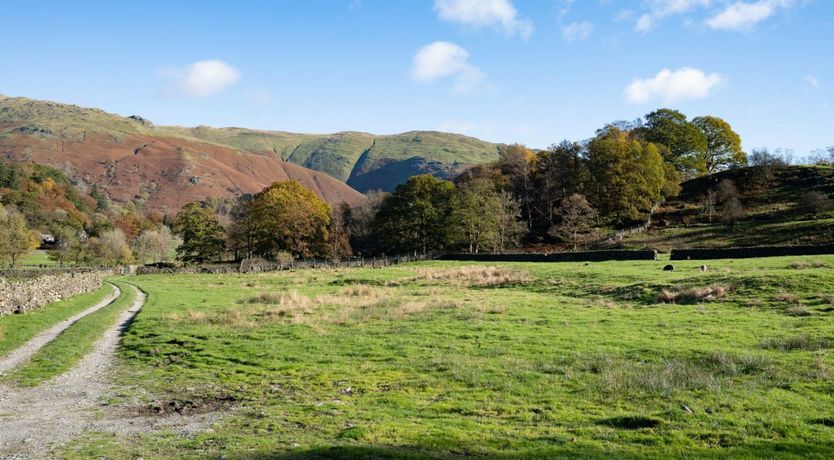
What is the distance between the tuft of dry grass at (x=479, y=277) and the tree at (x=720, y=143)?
Result: 80.0m

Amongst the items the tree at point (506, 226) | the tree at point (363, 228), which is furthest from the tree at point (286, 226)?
the tree at point (506, 226)

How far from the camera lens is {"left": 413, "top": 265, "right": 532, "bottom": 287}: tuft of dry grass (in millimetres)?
44062

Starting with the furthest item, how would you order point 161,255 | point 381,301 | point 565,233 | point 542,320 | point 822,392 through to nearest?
point 161,255 < point 565,233 < point 381,301 < point 542,320 < point 822,392

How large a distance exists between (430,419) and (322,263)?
2782 inches

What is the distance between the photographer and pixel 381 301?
33344mm

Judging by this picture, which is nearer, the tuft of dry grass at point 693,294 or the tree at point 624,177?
the tuft of dry grass at point 693,294

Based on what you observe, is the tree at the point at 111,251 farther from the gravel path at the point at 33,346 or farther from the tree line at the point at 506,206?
the gravel path at the point at 33,346

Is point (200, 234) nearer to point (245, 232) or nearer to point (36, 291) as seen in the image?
point (245, 232)

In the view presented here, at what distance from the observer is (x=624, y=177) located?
283ft

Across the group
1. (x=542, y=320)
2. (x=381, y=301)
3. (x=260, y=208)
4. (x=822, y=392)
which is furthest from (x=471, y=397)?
(x=260, y=208)

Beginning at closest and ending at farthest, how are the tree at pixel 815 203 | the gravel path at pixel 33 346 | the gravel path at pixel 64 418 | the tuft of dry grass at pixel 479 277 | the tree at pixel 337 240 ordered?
the gravel path at pixel 64 418
the gravel path at pixel 33 346
the tuft of dry grass at pixel 479 277
the tree at pixel 815 203
the tree at pixel 337 240

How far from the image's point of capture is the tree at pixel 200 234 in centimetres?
9262

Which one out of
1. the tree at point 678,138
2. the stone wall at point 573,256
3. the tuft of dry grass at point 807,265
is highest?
the tree at point 678,138

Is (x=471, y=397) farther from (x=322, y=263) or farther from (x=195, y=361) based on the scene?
(x=322, y=263)
